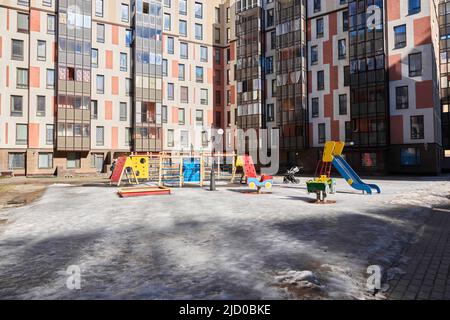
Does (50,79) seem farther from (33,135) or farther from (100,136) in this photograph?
(100,136)

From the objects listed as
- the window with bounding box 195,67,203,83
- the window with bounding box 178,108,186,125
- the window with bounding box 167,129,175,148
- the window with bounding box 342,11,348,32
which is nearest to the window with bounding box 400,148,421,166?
the window with bounding box 342,11,348,32

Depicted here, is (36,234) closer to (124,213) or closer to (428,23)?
(124,213)

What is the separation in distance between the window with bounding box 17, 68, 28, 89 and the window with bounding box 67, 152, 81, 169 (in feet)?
28.8

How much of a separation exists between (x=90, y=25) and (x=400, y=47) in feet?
Result: 114

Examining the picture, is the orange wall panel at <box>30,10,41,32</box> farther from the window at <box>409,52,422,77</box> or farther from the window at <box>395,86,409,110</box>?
the window at <box>409,52,422,77</box>

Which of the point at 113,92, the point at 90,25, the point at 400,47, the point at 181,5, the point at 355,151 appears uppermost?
the point at 181,5

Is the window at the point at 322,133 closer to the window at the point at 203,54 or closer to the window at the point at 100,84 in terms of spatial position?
the window at the point at 203,54

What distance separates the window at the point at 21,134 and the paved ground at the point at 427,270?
130 feet

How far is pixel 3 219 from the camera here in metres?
10.2

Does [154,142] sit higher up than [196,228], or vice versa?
[154,142]

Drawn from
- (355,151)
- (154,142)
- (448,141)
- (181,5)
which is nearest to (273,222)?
(355,151)

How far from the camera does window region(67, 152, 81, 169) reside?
128 feet
